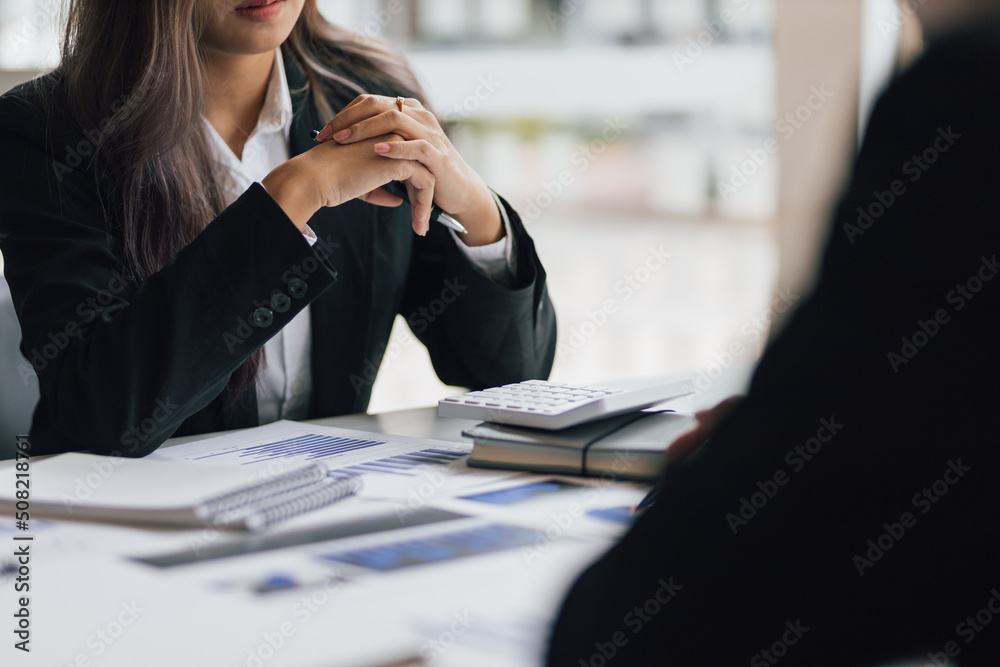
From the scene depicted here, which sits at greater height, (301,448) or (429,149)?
(429,149)

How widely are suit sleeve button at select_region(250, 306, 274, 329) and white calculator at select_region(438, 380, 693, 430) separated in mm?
172

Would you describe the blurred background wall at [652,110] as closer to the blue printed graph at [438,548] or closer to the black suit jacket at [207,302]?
the black suit jacket at [207,302]

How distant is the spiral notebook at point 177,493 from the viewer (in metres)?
0.64

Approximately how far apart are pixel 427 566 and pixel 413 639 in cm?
10

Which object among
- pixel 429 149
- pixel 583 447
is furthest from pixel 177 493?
pixel 429 149

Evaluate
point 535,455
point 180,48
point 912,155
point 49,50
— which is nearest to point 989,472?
point 912,155

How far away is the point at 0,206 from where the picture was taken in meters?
0.98

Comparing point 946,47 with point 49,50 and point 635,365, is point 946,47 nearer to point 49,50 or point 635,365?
point 49,50

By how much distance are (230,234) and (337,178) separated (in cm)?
14

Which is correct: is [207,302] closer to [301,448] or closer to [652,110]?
[301,448]

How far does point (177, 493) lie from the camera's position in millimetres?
679

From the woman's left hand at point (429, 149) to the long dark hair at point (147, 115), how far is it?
17cm

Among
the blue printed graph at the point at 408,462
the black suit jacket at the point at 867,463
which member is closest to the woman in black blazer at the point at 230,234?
the blue printed graph at the point at 408,462

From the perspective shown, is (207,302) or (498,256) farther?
(498,256)
